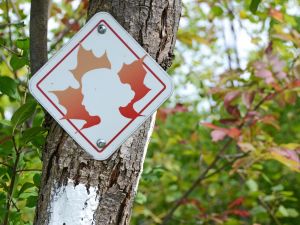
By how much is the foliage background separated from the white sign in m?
0.19

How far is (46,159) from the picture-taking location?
1213 mm

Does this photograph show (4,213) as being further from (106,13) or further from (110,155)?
(106,13)

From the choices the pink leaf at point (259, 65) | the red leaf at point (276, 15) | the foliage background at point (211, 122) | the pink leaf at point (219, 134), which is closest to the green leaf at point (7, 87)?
the foliage background at point (211, 122)

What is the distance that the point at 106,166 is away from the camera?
3.84ft

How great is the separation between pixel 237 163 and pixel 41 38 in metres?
1.32

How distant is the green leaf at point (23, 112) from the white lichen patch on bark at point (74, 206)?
9.6 inches

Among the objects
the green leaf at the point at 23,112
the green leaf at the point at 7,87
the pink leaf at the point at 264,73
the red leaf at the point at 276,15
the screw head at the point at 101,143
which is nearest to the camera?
the screw head at the point at 101,143

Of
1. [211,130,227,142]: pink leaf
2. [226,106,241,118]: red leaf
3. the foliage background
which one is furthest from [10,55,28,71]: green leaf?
[226,106,241,118]: red leaf

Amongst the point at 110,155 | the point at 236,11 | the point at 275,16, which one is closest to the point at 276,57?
the point at 275,16

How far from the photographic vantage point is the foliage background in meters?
1.49

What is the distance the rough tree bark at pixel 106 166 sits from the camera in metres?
1.16

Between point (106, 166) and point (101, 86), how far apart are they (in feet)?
0.55

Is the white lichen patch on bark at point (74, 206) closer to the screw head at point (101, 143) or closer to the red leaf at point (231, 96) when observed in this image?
the screw head at point (101, 143)

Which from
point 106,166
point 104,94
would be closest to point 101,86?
point 104,94
